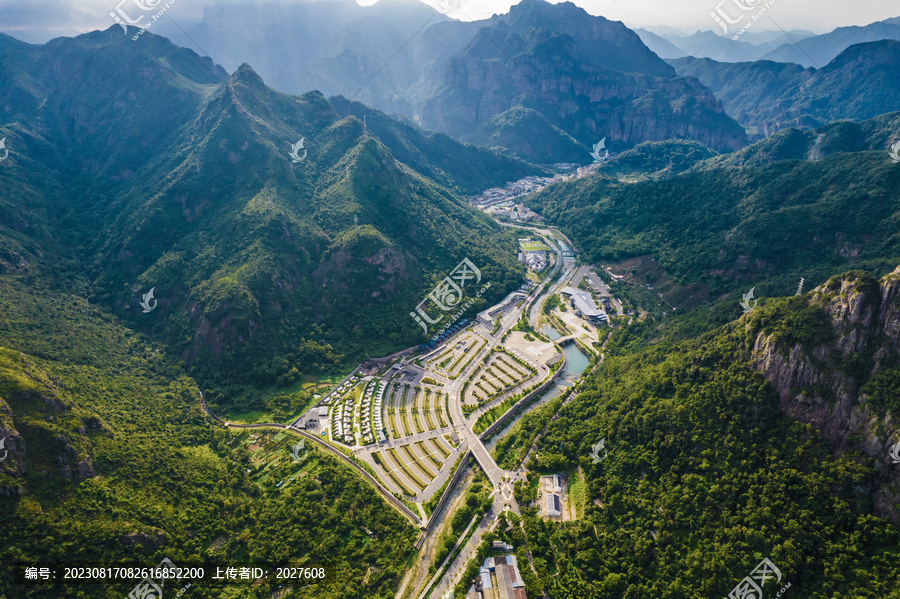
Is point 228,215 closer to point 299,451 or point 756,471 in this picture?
point 299,451

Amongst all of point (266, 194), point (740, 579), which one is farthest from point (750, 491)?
point (266, 194)

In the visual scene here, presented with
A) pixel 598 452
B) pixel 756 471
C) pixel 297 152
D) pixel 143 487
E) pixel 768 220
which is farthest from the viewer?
pixel 297 152

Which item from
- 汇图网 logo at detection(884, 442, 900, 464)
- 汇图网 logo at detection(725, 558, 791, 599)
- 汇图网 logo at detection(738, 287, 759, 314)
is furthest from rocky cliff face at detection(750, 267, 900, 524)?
汇图网 logo at detection(738, 287, 759, 314)

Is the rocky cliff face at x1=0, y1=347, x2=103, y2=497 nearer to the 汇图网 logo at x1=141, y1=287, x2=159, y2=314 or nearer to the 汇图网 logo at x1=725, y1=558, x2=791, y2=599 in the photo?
the 汇图网 logo at x1=141, y1=287, x2=159, y2=314

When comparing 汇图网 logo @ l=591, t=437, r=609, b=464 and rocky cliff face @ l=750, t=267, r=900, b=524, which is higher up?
rocky cliff face @ l=750, t=267, r=900, b=524

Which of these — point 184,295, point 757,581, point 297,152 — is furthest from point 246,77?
point 757,581

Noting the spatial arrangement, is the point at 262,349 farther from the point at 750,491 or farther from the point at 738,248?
the point at 738,248

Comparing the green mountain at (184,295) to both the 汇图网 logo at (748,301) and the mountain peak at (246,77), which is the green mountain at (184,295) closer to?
the mountain peak at (246,77)
